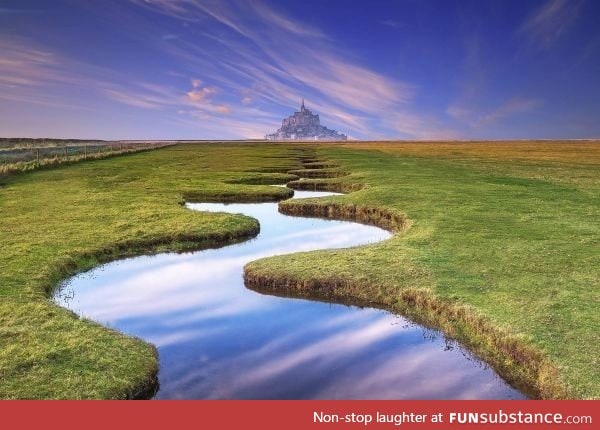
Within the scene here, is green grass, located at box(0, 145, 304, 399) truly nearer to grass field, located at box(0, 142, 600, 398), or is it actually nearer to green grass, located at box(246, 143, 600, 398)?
grass field, located at box(0, 142, 600, 398)

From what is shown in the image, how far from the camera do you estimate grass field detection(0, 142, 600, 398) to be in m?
12.2

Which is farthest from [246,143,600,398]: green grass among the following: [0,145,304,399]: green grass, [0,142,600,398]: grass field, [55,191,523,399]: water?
[0,145,304,399]: green grass

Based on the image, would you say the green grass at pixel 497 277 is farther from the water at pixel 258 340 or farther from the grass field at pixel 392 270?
the water at pixel 258 340

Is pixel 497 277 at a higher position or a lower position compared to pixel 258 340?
higher

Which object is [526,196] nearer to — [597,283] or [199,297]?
[597,283]

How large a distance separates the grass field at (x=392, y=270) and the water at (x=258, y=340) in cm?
80

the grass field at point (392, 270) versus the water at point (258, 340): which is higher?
the grass field at point (392, 270)

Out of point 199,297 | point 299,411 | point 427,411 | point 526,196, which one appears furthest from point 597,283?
point 526,196

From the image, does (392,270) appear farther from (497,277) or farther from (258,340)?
(258,340)

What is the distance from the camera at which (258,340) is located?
15438 millimetres

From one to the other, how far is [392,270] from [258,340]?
19.3 feet

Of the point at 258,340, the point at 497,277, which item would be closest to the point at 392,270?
the point at 497,277

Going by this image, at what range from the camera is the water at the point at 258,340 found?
1246cm

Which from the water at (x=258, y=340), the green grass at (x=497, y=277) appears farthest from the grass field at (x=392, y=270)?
the water at (x=258, y=340)
